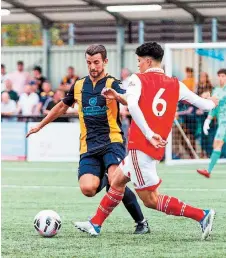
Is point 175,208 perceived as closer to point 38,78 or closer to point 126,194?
point 126,194

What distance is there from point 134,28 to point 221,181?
14.3 meters

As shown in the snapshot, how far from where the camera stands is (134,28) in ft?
95.9

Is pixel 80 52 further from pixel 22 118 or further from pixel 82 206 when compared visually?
pixel 82 206

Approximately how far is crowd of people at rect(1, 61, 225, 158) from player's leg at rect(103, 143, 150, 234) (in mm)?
10626

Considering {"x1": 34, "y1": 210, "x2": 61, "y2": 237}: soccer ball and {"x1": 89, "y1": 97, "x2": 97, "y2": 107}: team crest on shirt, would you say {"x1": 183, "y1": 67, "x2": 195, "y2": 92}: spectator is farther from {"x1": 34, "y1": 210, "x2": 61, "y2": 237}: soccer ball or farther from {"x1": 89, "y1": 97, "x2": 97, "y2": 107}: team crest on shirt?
{"x1": 34, "y1": 210, "x2": 61, "y2": 237}: soccer ball

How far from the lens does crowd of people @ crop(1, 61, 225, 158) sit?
2052 centimetres

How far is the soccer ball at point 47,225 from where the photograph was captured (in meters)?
8.64

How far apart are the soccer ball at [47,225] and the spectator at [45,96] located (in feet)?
43.2

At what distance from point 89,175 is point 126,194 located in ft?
1.25

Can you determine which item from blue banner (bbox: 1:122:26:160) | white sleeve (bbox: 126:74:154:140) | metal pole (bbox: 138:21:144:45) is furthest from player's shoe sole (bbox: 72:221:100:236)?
metal pole (bbox: 138:21:144:45)

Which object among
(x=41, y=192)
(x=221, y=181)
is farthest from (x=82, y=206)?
(x=221, y=181)

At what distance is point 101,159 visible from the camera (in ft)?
30.6

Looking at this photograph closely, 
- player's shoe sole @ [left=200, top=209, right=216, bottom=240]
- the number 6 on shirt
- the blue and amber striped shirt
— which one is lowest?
player's shoe sole @ [left=200, top=209, right=216, bottom=240]

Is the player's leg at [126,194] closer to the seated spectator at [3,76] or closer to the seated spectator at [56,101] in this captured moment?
the seated spectator at [56,101]
